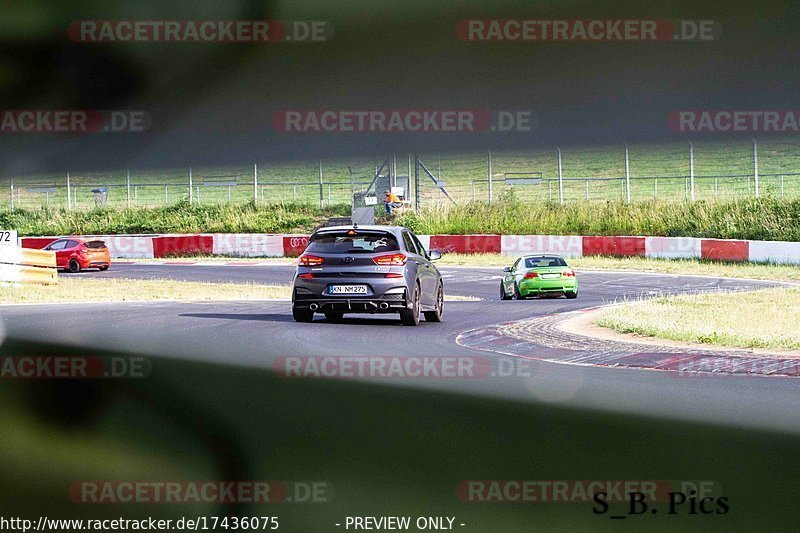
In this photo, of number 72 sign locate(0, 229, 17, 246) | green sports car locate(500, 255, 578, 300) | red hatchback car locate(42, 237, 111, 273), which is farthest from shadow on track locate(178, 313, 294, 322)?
red hatchback car locate(42, 237, 111, 273)

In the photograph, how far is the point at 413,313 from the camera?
1605cm

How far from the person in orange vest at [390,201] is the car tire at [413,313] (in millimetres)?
23895

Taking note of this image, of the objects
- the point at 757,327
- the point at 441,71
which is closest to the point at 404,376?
the point at 757,327

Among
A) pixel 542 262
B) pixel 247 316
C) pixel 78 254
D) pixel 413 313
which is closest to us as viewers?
pixel 413 313

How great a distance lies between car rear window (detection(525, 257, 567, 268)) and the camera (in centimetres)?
2264

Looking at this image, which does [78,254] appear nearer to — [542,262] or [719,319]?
[542,262]

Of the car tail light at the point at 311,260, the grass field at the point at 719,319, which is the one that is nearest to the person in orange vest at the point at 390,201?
the grass field at the point at 719,319

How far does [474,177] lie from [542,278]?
120 ft

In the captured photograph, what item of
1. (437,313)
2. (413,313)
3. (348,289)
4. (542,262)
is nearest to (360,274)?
(348,289)

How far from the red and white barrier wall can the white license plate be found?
1919 centimetres

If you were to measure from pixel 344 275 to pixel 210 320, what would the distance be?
10.9 ft

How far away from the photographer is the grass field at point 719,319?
1384 centimetres

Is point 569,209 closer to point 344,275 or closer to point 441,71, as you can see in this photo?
point 441,71

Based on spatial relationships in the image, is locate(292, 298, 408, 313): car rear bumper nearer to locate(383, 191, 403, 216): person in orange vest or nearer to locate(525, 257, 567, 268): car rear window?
locate(525, 257, 567, 268): car rear window
